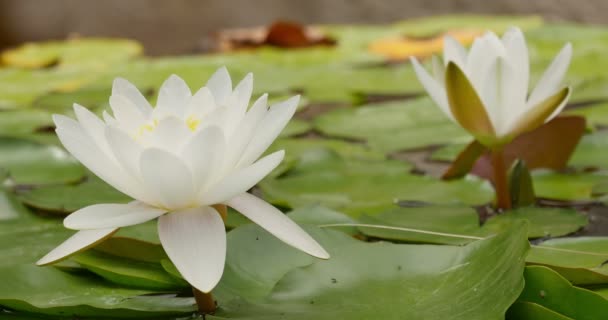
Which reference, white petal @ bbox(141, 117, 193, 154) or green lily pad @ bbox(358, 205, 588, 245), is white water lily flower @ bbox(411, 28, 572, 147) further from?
white petal @ bbox(141, 117, 193, 154)

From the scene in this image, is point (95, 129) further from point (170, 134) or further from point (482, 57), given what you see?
point (482, 57)

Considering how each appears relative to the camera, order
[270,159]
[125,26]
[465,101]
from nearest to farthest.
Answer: [270,159] → [465,101] → [125,26]

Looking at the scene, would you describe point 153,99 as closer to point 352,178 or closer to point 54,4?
point 352,178

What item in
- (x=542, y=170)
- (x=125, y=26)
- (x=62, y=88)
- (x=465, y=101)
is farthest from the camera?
(x=125, y=26)

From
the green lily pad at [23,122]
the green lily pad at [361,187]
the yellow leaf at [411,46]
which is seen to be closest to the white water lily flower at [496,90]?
the green lily pad at [361,187]

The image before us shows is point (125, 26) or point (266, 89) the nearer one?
point (266, 89)

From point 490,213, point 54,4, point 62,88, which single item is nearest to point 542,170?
point 490,213

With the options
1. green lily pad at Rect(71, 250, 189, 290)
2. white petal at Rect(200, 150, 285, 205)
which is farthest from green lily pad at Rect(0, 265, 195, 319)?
white petal at Rect(200, 150, 285, 205)
